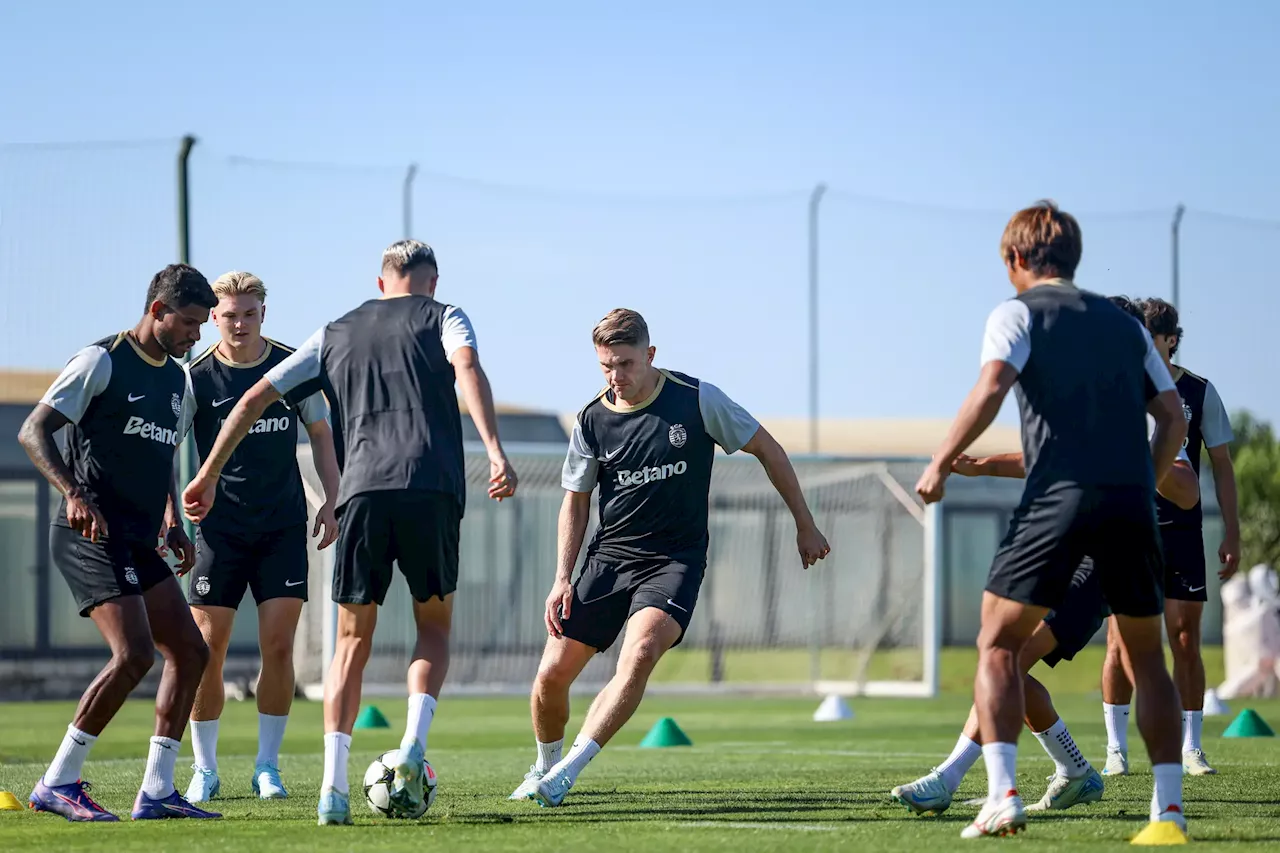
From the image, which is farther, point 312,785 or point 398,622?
point 398,622

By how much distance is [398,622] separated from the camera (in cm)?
1994

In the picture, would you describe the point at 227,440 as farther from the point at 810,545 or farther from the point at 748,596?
the point at 748,596

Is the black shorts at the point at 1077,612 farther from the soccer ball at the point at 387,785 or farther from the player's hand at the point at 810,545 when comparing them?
the soccer ball at the point at 387,785

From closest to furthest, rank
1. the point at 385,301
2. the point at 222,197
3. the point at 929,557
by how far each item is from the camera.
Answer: the point at 385,301, the point at 222,197, the point at 929,557

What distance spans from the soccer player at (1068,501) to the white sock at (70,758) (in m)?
3.29

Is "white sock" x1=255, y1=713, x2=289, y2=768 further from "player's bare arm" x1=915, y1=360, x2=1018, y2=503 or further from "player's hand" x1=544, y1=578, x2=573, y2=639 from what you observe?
"player's bare arm" x1=915, y1=360, x2=1018, y2=503

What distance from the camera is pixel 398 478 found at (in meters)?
6.20

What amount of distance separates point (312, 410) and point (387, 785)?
91.0 inches

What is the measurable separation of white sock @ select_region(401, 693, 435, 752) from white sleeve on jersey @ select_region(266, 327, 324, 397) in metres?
1.19

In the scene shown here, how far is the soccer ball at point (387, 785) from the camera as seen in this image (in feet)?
20.3

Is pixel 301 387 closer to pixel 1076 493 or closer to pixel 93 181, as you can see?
pixel 1076 493

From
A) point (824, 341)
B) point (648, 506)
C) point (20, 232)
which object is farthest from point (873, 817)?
point (824, 341)

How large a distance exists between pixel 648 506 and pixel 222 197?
12.8m

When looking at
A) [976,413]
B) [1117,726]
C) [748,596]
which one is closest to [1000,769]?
[976,413]
